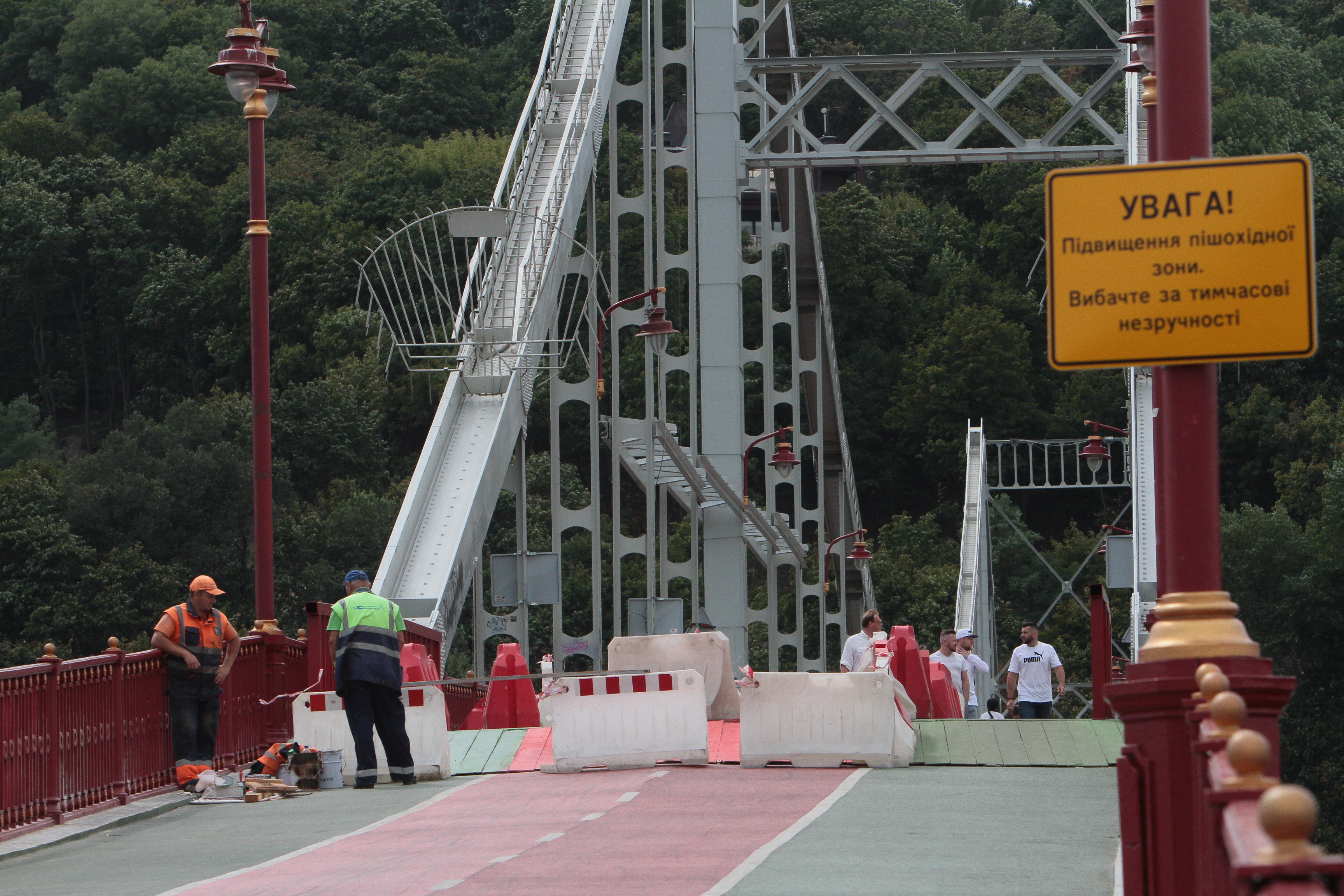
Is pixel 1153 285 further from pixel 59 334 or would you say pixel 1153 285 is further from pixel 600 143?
pixel 59 334

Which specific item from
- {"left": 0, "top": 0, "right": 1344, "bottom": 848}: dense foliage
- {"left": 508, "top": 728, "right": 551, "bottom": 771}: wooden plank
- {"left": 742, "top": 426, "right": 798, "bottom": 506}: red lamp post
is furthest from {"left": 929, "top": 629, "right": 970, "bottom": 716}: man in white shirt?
{"left": 0, "top": 0, "right": 1344, "bottom": 848}: dense foliage

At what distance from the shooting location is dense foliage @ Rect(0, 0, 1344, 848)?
213 feet

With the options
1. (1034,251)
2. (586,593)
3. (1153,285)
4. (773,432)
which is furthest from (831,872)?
(1034,251)

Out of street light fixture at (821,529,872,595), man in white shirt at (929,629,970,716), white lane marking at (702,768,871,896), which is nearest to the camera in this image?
white lane marking at (702,768,871,896)

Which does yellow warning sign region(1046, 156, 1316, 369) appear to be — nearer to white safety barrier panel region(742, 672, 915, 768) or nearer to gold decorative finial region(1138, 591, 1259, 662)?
gold decorative finial region(1138, 591, 1259, 662)

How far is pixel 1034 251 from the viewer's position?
83188 millimetres

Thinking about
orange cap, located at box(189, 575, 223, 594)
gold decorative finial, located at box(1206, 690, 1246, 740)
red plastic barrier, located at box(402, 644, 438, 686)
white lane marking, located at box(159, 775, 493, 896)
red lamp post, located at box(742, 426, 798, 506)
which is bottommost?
white lane marking, located at box(159, 775, 493, 896)

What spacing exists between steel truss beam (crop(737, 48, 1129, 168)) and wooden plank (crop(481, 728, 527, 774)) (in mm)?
14087

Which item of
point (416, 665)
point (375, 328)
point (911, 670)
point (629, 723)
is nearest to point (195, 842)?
point (629, 723)

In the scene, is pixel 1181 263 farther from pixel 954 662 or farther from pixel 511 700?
pixel 954 662

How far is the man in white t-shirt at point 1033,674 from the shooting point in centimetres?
2189

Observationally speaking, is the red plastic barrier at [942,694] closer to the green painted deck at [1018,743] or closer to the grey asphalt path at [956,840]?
the green painted deck at [1018,743]

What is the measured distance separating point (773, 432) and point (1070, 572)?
40.9 m

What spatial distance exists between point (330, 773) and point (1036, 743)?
5.45 metres
